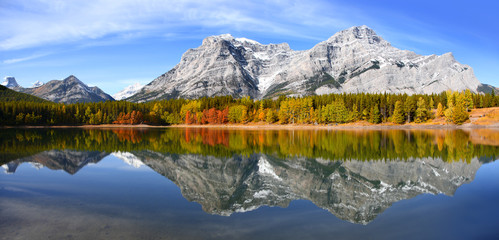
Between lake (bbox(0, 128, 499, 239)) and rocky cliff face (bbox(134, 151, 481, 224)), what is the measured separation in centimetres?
9

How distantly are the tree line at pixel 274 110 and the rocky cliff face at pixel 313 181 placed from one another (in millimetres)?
113177

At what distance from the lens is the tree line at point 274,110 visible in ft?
463

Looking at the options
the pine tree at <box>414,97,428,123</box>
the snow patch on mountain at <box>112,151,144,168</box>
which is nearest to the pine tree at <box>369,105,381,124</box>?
the pine tree at <box>414,97,428,123</box>

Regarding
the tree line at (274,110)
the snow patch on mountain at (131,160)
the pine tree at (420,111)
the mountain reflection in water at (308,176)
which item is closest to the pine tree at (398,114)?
the tree line at (274,110)

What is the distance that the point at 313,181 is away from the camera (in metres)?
24.5

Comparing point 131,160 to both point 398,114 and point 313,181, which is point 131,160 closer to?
point 313,181

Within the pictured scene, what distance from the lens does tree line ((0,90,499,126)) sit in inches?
5556

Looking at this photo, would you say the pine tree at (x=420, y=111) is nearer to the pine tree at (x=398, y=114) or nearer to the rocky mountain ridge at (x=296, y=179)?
the pine tree at (x=398, y=114)

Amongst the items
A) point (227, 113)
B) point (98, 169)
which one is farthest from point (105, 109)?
point (98, 169)

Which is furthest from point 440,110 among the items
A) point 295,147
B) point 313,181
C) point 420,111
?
point 313,181

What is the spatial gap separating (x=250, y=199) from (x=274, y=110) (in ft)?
459

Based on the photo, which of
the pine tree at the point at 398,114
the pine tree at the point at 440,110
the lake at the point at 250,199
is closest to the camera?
the lake at the point at 250,199

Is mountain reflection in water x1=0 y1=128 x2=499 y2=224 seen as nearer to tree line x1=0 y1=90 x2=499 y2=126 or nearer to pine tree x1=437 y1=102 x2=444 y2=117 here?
tree line x1=0 y1=90 x2=499 y2=126

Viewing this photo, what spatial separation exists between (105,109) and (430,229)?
19160 cm
